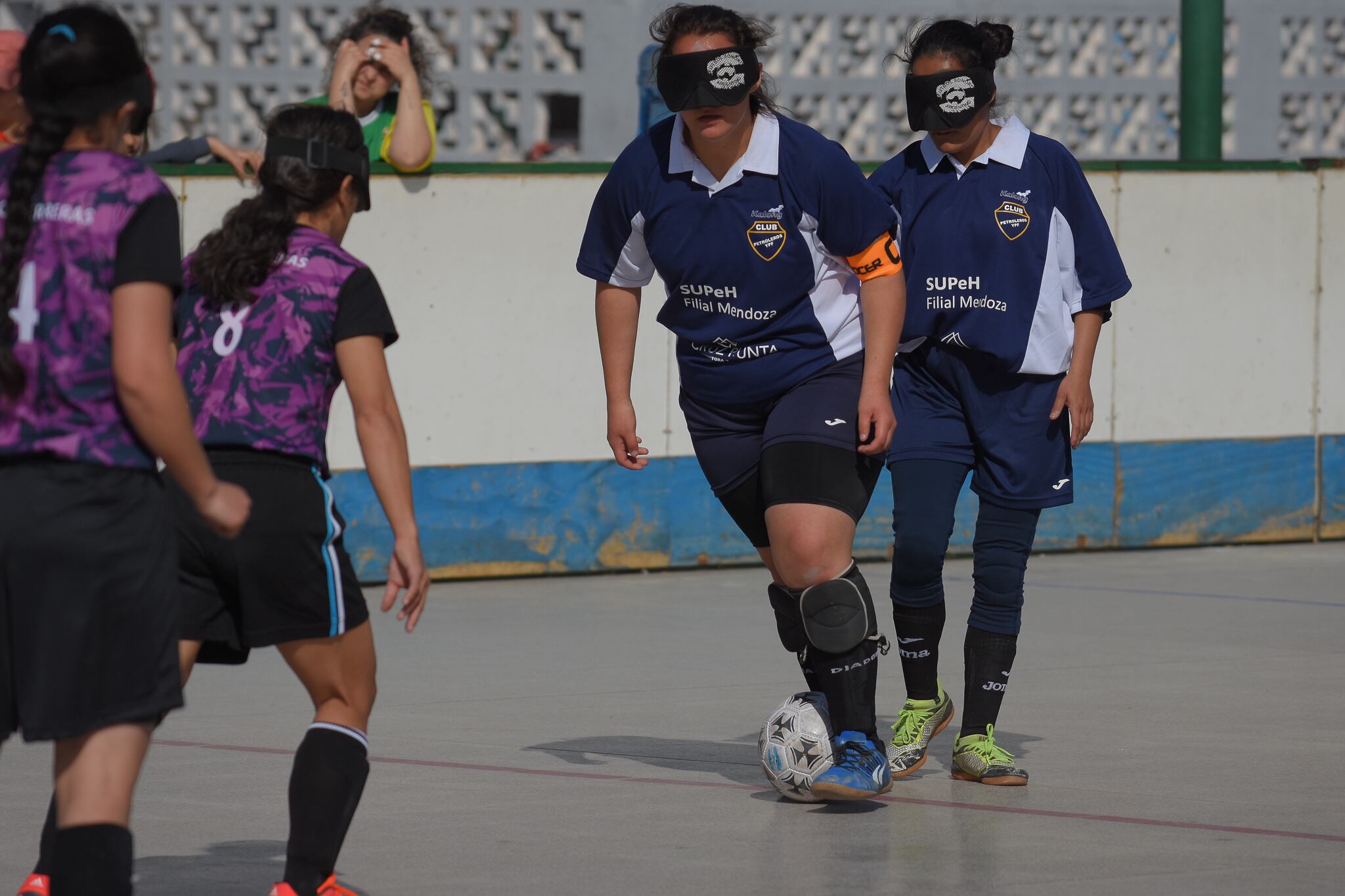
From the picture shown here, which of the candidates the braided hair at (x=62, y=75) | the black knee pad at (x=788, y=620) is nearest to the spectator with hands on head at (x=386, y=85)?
the black knee pad at (x=788, y=620)

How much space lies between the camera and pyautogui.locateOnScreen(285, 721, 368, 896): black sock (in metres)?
4.12

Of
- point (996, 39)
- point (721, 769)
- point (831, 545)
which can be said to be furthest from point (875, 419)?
point (996, 39)

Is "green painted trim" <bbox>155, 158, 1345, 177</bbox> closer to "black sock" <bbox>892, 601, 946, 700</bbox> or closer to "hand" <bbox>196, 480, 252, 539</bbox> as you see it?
"black sock" <bbox>892, 601, 946, 700</bbox>

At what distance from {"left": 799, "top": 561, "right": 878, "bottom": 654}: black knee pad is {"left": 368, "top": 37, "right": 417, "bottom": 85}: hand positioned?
4423 millimetres

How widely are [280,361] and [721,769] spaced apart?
7.12ft

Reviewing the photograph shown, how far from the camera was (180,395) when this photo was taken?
11.3 feet

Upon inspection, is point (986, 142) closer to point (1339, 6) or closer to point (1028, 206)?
point (1028, 206)

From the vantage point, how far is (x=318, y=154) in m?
4.21

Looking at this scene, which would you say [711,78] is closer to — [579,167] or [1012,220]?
[1012,220]

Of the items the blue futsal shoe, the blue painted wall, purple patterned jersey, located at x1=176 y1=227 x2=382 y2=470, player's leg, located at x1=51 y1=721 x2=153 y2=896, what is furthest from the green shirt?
player's leg, located at x1=51 y1=721 x2=153 y2=896

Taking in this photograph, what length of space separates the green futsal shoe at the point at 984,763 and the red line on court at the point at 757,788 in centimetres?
21

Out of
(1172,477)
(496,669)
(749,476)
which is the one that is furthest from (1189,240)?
(749,476)

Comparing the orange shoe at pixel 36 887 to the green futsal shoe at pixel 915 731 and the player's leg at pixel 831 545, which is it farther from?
the green futsal shoe at pixel 915 731

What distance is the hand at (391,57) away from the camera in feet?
29.8
